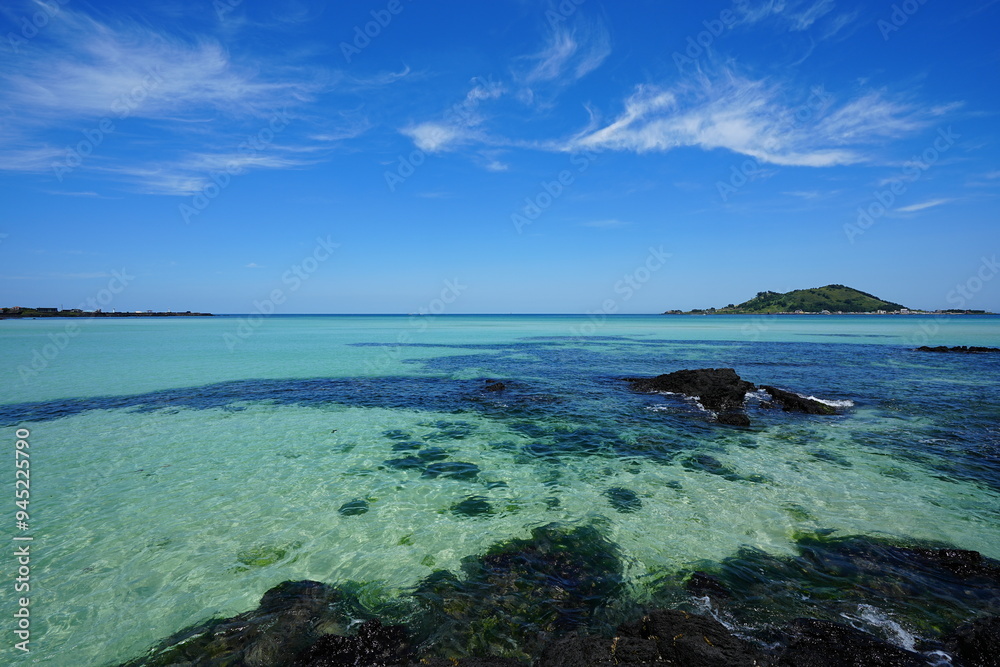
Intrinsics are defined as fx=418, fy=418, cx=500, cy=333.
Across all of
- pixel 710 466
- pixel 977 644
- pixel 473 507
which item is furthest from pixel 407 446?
pixel 977 644

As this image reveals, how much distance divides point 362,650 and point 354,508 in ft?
17.7

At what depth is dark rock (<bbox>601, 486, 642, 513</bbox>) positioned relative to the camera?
36.3ft

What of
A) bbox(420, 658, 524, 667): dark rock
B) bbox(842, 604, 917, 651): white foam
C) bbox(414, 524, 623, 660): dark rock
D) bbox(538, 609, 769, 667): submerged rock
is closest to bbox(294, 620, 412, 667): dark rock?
bbox(414, 524, 623, 660): dark rock

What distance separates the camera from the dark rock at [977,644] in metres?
5.71

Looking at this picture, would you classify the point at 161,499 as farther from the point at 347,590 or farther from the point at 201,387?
the point at 201,387

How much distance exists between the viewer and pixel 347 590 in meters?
7.80

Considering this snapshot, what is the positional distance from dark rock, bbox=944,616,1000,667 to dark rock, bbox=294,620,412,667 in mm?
7829

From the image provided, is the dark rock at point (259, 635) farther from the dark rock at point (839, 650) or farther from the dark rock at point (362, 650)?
the dark rock at point (839, 650)

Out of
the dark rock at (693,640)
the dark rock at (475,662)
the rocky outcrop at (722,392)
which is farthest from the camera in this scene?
the rocky outcrop at (722,392)

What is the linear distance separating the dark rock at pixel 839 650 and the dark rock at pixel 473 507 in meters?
6.68

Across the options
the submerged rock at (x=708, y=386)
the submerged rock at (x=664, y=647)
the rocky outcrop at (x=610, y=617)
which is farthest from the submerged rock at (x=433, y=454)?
the submerged rock at (x=708, y=386)

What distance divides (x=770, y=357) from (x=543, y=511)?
1853 inches

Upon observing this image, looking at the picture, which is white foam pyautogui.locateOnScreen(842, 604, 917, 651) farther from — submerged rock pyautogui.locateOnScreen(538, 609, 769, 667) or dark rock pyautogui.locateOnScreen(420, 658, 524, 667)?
dark rock pyautogui.locateOnScreen(420, 658, 524, 667)

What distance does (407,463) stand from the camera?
14.6 metres
